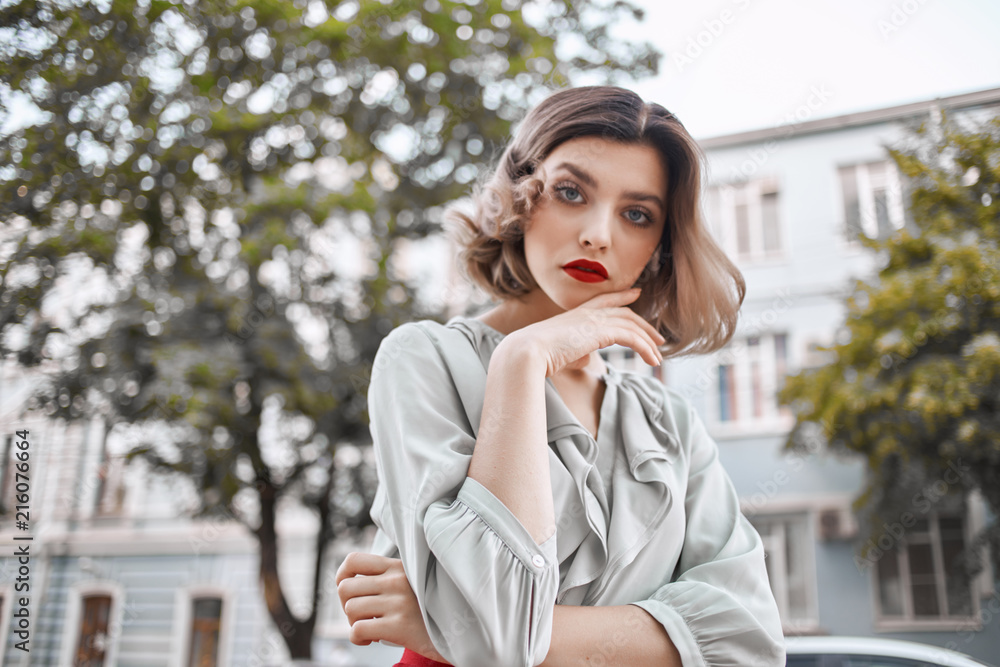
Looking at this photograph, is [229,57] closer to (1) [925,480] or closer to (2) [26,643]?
(2) [26,643]

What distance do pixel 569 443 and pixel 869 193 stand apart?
7951mm

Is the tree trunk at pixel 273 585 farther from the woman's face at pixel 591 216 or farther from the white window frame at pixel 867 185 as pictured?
the white window frame at pixel 867 185

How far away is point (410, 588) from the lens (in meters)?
0.73

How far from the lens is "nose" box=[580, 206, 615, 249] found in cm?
86

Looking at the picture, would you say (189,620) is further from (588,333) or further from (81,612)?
(588,333)

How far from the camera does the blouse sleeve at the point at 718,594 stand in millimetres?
743

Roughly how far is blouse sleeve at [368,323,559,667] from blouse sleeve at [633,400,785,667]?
0.16 metres

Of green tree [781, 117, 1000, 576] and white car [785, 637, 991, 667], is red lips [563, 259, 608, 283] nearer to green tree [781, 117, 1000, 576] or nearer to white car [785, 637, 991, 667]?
white car [785, 637, 991, 667]

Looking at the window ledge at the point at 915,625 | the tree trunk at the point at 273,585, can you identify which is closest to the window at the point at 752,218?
the window ledge at the point at 915,625

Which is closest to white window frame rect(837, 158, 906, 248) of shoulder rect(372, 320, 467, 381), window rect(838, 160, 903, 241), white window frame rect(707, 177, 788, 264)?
window rect(838, 160, 903, 241)

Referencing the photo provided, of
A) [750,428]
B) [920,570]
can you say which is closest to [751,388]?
[750,428]

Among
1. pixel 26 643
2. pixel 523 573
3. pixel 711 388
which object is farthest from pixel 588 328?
pixel 711 388

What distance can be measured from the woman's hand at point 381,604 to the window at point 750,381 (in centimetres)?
748

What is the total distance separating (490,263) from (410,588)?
0.47 meters
